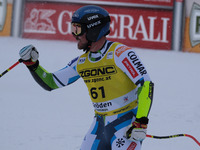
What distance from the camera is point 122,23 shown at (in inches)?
507

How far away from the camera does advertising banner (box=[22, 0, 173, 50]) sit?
12.8m

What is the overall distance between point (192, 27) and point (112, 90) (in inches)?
399

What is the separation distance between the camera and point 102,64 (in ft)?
10.7

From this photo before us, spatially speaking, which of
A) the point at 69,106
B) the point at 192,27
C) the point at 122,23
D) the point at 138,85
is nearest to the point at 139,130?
the point at 138,85

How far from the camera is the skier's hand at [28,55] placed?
346 centimetres

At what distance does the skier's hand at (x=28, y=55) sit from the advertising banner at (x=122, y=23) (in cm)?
935

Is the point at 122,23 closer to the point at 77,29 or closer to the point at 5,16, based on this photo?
the point at 5,16

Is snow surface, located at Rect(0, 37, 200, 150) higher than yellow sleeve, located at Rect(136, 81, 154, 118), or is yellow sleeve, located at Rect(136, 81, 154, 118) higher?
yellow sleeve, located at Rect(136, 81, 154, 118)

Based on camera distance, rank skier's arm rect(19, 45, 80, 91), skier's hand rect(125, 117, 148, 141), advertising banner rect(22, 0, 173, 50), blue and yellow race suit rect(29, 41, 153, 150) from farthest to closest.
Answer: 1. advertising banner rect(22, 0, 173, 50)
2. skier's arm rect(19, 45, 80, 91)
3. blue and yellow race suit rect(29, 41, 153, 150)
4. skier's hand rect(125, 117, 148, 141)

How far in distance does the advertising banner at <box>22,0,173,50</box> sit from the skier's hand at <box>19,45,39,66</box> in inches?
368

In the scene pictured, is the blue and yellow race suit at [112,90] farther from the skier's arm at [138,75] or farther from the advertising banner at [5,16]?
the advertising banner at [5,16]

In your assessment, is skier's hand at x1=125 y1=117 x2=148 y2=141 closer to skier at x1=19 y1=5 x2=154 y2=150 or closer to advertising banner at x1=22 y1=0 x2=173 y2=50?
skier at x1=19 y1=5 x2=154 y2=150

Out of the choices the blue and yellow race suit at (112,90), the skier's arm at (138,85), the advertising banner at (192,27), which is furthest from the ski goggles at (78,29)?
the advertising banner at (192,27)

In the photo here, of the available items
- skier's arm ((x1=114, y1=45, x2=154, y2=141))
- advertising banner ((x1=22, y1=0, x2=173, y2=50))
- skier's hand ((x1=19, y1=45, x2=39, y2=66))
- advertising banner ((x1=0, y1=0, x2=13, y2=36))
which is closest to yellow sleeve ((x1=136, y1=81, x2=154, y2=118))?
skier's arm ((x1=114, y1=45, x2=154, y2=141))
